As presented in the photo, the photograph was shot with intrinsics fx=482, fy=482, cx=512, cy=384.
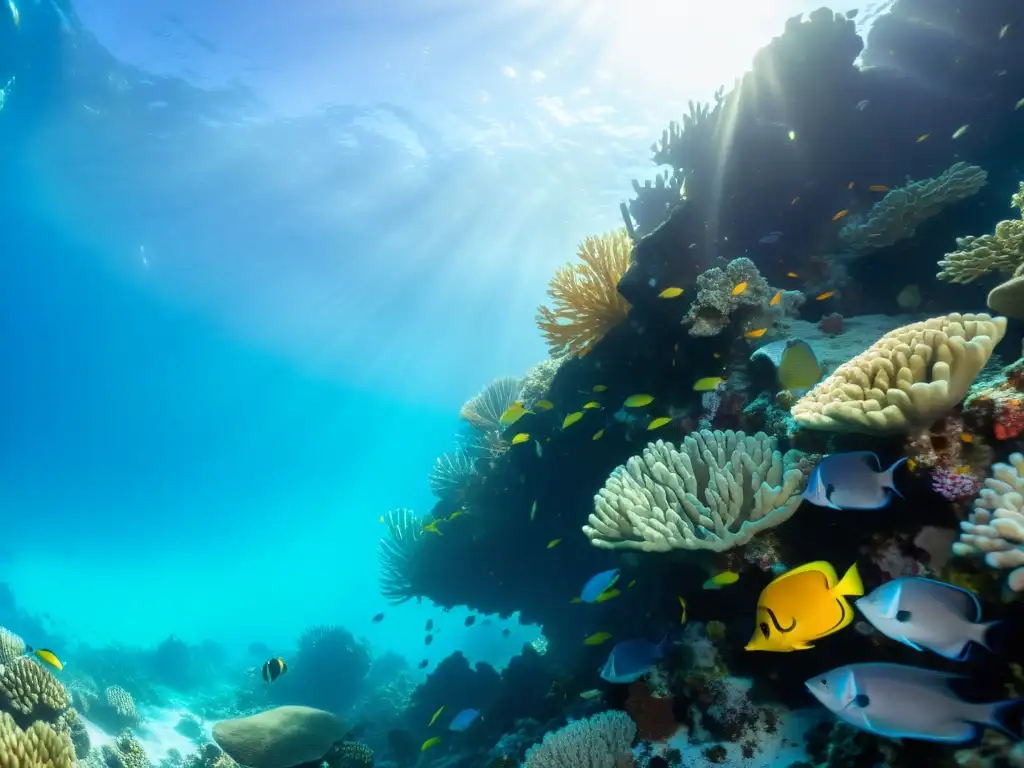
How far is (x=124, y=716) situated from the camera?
13.5 m

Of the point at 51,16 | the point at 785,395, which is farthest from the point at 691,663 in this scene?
the point at 51,16

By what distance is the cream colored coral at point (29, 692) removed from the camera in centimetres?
661

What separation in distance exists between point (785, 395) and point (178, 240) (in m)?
39.0

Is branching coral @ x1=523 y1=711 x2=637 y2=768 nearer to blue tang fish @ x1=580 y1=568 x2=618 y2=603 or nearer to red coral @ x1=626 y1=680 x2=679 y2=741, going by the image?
red coral @ x1=626 y1=680 x2=679 y2=741

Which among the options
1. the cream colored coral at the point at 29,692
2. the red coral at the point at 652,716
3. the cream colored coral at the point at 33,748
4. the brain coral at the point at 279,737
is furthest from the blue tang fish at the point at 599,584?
the cream colored coral at the point at 29,692

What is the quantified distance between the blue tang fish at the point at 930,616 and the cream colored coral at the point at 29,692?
10062mm

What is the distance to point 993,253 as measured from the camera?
4.55 metres

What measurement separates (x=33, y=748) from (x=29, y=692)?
12.8ft

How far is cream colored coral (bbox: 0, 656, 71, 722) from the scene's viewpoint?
21.7 ft

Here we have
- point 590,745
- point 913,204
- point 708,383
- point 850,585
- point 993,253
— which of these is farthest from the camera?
point 913,204

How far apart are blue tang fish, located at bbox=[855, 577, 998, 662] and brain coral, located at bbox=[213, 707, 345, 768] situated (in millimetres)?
6836

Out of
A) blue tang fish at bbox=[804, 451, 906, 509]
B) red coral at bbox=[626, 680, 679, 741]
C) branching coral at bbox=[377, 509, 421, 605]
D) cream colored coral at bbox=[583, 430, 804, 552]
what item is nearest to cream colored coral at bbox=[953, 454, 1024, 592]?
blue tang fish at bbox=[804, 451, 906, 509]

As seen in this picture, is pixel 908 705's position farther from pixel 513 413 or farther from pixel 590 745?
pixel 513 413

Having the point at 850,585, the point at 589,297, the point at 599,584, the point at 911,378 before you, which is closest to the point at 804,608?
the point at 850,585
